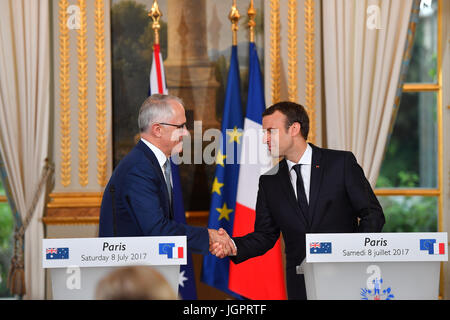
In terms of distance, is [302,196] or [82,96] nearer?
[302,196]

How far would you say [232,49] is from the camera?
14.2 ft

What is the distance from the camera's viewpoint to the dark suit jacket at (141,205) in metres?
2.80

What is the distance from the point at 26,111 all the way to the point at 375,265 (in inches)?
124

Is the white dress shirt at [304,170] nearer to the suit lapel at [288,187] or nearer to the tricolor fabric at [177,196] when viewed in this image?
the suit lapel at [288,187]

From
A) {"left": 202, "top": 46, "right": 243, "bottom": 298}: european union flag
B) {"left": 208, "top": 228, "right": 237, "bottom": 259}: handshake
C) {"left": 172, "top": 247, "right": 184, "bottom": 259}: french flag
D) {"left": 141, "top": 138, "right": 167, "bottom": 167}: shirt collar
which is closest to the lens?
{"left": 172, "top": 247, "right": 184, "bottom": 259}: french flag

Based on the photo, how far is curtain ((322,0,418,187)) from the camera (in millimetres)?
4320

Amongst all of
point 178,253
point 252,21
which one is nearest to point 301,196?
point 178,253

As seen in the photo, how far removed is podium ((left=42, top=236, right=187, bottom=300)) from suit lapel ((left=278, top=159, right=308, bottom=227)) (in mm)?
960

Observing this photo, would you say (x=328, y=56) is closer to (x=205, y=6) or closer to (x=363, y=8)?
(x=363, y=8)

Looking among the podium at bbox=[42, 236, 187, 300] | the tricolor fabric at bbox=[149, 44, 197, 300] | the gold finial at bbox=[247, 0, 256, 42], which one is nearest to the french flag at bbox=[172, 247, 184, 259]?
the podium at bbox=[42, 236, 187, 300]

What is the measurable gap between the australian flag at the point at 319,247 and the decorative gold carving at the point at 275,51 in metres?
2.28

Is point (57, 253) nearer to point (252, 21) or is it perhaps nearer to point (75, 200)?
point (75, 200)

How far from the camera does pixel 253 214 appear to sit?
415cm

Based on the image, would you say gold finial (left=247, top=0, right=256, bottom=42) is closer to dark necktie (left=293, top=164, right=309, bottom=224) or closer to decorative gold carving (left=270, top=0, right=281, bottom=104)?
decorative gold carving (left=270, top=0, right=281, bottom=104)
